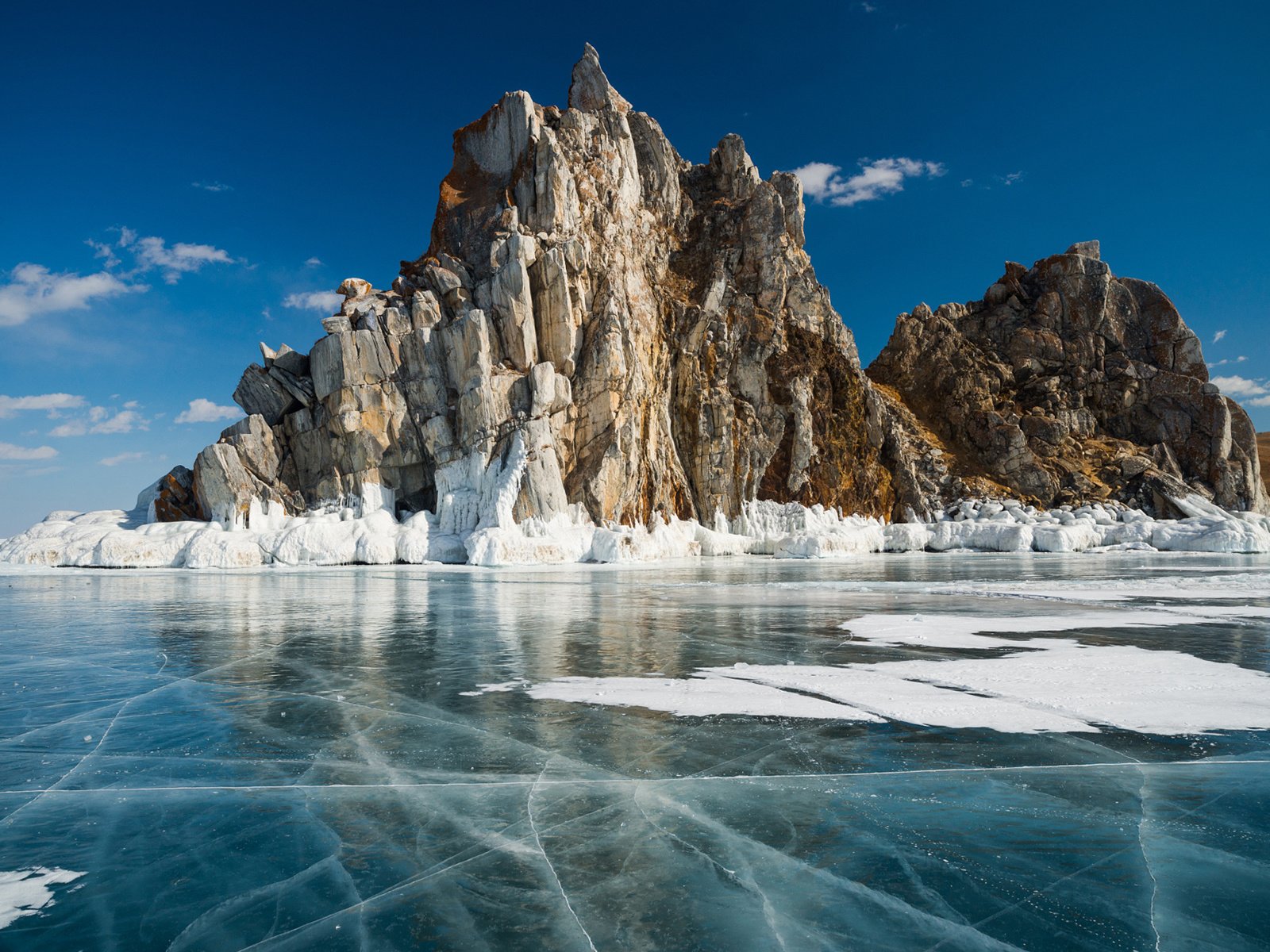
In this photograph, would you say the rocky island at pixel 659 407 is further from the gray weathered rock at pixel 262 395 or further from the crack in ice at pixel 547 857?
the crack in ice at pixel 547 857

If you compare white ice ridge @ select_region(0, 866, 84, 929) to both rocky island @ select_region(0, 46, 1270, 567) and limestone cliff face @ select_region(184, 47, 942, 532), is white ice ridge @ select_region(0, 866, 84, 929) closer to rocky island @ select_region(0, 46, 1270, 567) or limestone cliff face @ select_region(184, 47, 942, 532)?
rocky island @ select_region(0, 46, 1270, 567)

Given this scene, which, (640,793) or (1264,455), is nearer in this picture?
(640,793)

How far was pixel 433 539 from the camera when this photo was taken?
40.1 meters

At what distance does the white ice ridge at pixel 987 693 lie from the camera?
24.1 ft

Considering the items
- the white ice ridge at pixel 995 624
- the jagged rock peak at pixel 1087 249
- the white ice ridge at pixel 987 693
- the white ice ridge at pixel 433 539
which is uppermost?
the jagged rock peak at pixel 1087 249

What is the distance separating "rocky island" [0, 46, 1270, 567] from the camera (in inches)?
1636

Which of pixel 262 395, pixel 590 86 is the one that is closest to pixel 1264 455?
pixel 590 86

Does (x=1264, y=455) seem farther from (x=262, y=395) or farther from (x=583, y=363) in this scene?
(x=262, y=395)

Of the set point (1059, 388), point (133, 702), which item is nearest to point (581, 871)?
point (133, 702)

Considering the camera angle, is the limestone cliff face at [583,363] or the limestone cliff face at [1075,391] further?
the limestone cliff face at [1075,391]

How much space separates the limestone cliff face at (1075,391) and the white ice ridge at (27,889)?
79959mm

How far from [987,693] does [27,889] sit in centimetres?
829

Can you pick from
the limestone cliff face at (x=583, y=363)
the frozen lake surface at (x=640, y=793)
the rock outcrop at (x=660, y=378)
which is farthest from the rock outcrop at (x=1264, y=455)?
the frozen lake surface at (x=640, y=793)

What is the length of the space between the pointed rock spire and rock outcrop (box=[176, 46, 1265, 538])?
0.26 meters
